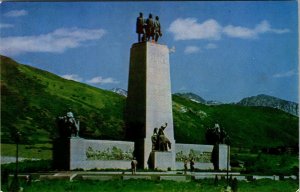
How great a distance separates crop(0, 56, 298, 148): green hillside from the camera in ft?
144

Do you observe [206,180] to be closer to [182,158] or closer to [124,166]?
[124,166]

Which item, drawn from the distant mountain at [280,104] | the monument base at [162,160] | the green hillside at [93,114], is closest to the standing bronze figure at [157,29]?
the monument base at [162,160]

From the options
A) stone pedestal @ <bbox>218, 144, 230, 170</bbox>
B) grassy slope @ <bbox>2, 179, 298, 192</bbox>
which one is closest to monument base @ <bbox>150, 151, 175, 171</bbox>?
stone pedestal @ <bbox>218, 144, 230, 170</bbox>

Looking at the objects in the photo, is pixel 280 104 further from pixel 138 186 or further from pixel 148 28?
pixel 138 186

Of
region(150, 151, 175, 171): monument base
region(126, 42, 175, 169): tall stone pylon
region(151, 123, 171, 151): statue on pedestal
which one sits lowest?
region(150, 151, 175, 171): monument base

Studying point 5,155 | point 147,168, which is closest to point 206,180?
point 147,168

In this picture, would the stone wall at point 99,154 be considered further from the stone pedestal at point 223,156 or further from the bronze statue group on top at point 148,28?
the stone pedestal at point 223,156

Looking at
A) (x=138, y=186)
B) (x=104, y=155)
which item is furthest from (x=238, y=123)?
(x=138, y=186)

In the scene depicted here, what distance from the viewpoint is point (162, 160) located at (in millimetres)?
28359

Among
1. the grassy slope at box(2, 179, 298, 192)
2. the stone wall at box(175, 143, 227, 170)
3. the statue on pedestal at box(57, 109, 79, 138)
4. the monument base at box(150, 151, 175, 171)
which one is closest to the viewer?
the grassy slope at box(2, 179, 298, 192)

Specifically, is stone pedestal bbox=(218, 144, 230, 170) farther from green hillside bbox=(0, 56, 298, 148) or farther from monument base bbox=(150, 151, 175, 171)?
green hillside bbox=(0, 56, 298, 148)

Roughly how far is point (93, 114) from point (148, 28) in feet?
75.2

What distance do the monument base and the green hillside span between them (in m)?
11.7

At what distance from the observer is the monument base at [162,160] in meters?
28.1
